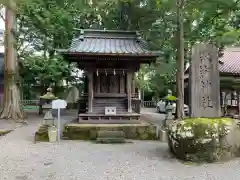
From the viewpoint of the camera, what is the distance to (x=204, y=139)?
6805 millimetres

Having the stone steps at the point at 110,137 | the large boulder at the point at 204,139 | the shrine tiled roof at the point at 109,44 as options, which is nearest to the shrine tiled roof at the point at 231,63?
the shrine tiled roof at the point at 109,44

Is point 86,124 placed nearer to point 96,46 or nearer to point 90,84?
point 90,84

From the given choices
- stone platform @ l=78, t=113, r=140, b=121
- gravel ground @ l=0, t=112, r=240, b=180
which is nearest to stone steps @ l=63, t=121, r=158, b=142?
stone platform @ l=78, t=113, r=140, b=121

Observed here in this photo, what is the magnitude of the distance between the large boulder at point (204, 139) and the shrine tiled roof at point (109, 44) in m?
4.44

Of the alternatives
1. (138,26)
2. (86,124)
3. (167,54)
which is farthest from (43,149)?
(138,26)

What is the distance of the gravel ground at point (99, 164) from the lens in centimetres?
579

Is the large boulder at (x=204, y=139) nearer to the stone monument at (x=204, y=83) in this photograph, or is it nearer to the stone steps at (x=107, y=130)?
the stone monument at (x=204, y=83)

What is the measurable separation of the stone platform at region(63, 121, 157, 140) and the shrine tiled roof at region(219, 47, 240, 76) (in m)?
9.94

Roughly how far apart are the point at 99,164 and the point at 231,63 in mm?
16194

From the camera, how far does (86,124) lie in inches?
434

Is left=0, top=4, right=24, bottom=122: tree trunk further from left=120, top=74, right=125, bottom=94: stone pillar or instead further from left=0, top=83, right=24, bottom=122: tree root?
left=120, top=74, right=125, bottom=94: stone pillar

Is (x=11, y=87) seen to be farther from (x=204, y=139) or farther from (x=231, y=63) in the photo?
(x=231, y=63)

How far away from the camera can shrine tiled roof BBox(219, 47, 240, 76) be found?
18341 millimetres

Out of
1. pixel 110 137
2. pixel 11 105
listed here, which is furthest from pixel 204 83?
pixel 11 105
